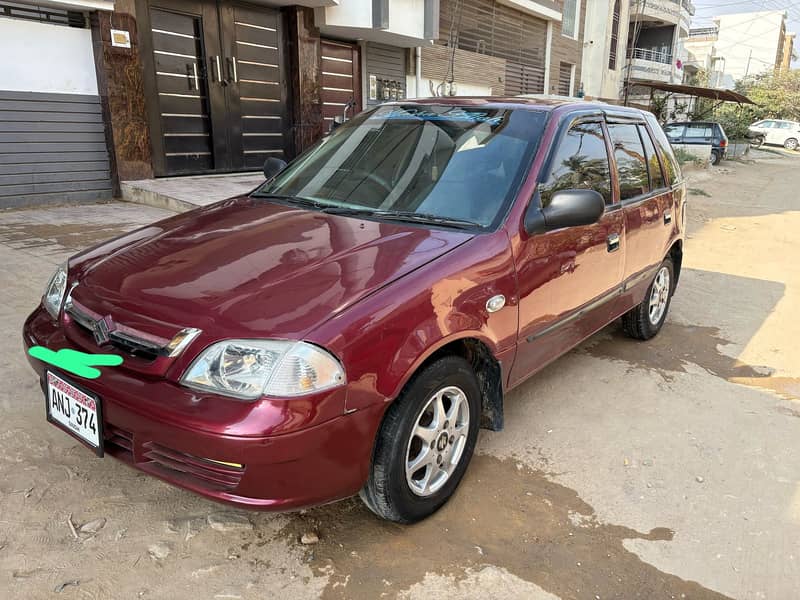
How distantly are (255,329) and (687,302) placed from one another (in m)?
4.94

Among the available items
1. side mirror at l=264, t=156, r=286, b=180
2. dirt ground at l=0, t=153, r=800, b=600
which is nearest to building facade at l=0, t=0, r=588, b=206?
dirt ground at l=0, t=153, r=800, b=600

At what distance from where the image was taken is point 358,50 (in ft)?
41.6

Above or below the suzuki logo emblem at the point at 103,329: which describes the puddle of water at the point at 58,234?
below

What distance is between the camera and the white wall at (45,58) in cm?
746

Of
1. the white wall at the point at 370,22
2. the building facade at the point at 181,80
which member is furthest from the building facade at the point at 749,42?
the building facade at the point at 181,80

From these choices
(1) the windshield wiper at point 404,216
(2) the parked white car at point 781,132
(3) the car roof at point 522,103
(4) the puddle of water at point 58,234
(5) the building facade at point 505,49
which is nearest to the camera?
(1) the windshield wiper at point 404,216

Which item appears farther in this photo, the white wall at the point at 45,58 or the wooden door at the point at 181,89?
the wooden door at the point at 181,89

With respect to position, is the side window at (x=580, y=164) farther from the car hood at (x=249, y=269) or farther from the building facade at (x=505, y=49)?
the building facade at (x=505, y=49)

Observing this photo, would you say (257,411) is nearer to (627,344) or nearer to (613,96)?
(627,344)

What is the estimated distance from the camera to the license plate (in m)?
2.14

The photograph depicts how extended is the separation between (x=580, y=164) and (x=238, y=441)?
2377 mm

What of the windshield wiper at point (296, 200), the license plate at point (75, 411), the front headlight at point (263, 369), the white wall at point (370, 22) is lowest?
the license plate at point (75, 411)

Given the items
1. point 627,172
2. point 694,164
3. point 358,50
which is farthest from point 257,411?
point 694,164

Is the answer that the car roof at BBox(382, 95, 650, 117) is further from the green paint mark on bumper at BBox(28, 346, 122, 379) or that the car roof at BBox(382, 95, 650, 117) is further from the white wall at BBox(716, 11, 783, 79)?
the white wall at BBox(716, 11, 783, 79)
